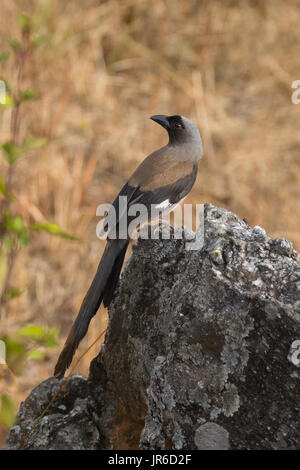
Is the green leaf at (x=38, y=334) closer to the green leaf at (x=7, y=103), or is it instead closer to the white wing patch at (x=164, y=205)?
the white wing patch at (x=164, y=205)

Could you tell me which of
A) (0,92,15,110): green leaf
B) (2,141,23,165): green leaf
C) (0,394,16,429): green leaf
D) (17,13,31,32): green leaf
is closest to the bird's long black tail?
(0,394,16,429): green leaf

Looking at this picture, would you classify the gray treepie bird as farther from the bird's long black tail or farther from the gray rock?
the gray rock

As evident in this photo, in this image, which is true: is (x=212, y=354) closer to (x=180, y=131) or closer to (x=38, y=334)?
(x=38, y=334)

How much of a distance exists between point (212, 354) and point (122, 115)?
550 centimetres

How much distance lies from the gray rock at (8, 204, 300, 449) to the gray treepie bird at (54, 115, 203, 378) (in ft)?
0.66

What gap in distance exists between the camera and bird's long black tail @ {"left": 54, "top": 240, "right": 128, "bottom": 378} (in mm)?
2574

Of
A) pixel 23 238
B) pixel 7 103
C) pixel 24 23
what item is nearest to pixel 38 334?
pixel 23 238

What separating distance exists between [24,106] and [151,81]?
1762mm

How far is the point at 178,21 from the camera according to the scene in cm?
810

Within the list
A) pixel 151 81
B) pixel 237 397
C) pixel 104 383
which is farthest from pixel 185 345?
pixel 151 81

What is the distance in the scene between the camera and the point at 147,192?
3.19m

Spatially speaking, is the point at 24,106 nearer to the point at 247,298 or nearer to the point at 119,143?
the point at 119,143

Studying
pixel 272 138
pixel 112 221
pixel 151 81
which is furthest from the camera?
pixel 151 81
